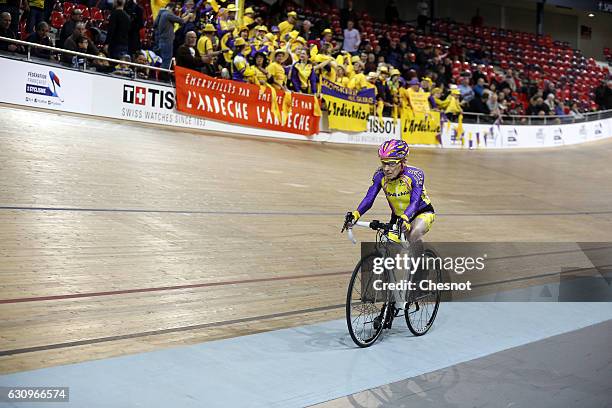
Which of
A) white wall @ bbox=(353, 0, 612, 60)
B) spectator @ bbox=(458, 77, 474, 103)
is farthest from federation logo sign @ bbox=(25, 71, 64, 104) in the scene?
white wall @ bbox=(353, 0, 612, 60)

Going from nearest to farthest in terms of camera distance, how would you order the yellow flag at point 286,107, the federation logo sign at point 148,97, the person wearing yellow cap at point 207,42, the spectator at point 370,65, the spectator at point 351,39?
the federation logo sign at point 148,97, the person wearing yellow cap at point 207,42, the yellow flag at point 286,107, the spectator at point 370,65, the spectator at point 351,39

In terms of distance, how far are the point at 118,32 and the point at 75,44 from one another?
2.39 feet

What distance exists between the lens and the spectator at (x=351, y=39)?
16.1 m

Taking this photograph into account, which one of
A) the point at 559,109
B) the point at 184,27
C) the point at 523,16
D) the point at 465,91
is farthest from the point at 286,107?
the point at 523,16

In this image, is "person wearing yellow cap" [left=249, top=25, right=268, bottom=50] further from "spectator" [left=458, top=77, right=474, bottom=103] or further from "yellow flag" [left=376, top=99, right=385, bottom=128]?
"spectator" [left=458, top=77, right=474, bottom=103]

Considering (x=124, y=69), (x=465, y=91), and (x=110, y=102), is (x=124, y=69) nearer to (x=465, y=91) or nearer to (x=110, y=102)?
(x=110, y=102)

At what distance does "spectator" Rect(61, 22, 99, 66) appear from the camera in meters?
10.2

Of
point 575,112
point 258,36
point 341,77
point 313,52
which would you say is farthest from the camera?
point 575,112

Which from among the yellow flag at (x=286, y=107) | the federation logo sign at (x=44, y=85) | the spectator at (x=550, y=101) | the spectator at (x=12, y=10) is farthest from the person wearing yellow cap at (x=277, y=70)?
the spectator at (x=550, y=101)

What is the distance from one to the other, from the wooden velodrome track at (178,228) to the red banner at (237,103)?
0.61m

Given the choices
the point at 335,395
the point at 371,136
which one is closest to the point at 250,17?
the point at 371,136

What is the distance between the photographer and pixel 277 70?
12.6m

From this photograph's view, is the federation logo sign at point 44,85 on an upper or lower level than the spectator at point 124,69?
lower

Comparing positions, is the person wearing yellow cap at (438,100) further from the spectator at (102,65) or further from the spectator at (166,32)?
the spectator at (102,65)
